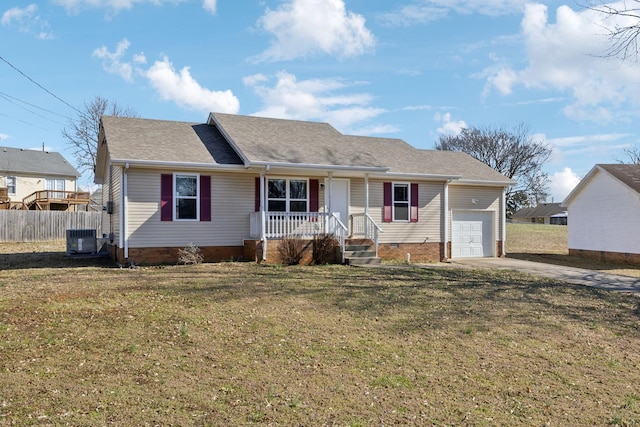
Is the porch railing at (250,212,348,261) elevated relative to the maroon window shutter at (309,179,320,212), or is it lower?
lower

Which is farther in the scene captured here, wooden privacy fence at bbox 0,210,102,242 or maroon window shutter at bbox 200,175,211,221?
wooden privacy fence at bbox 0,210,102,242

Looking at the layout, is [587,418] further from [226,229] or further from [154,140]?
[154,140]

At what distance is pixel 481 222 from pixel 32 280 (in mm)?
16253

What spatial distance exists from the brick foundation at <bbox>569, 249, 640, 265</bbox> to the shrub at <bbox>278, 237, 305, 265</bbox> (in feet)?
45.0

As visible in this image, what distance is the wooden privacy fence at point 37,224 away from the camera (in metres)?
25.1

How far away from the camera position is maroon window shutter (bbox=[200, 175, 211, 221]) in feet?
49.0

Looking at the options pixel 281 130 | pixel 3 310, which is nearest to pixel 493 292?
pixel 3 310

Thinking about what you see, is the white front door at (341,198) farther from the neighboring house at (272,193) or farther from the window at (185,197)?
the window at (185,197)

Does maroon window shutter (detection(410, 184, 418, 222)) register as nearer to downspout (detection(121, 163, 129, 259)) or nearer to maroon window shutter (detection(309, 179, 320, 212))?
maroon window shutter (detection(309, 179, 320, 212))

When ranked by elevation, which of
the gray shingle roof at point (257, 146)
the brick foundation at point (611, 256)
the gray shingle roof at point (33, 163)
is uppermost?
the gray shingle roof at point (33, 163)

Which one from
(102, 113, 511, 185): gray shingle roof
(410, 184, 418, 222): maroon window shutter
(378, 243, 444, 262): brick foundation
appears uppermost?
(102, 113, 511, 185): gray shingle roof

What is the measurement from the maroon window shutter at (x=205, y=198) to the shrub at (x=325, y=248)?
11.3ft

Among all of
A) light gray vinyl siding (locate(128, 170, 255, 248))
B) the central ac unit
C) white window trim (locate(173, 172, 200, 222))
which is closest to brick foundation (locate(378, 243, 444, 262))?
light gray vinyl siding (locate(128, 170, 255, 248))

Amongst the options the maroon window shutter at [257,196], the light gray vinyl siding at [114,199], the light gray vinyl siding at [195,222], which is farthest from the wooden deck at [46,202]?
the maroon window shutter at [257,196]
